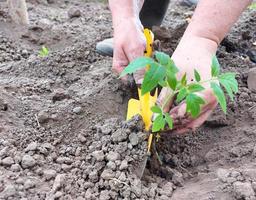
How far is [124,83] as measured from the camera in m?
2.20

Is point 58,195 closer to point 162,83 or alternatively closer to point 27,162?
point 27,162

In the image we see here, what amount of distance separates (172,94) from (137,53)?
0.36m

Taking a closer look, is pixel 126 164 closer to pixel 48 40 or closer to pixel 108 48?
pixel 108 48

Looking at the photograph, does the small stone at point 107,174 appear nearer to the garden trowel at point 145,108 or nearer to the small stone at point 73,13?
the garden trowel at point 145,108

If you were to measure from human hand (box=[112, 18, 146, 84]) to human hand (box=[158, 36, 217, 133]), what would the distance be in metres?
0.17

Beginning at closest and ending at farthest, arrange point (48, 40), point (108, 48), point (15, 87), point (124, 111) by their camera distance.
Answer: point (124, 111)
point (15, 87)
point (108, 48)
point (48, 40)

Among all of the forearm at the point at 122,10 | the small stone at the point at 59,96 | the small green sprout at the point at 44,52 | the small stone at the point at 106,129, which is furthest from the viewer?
the small green sprout at the point at 44,52

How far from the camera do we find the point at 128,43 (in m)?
1.98

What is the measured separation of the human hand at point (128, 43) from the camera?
6.41ft

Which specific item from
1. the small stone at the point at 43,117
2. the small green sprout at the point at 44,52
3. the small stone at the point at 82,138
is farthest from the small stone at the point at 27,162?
the small green sprout at the point at 44,52

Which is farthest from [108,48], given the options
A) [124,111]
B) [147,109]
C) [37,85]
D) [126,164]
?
[126,164]

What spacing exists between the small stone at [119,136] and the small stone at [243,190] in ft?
1.39

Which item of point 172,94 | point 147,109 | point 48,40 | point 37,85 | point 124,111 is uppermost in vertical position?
point 172,94

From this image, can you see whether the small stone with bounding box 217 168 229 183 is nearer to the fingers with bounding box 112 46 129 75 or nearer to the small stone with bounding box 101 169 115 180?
the small stone with bounding box 101 169 115 180
